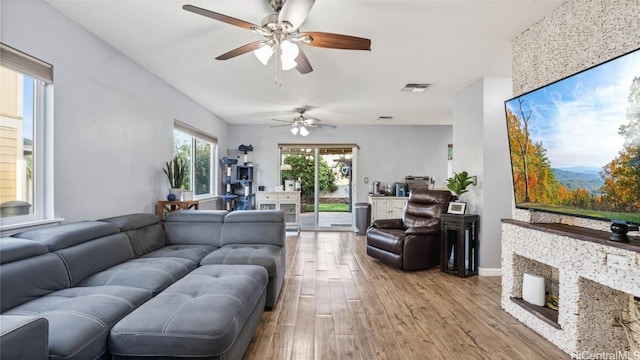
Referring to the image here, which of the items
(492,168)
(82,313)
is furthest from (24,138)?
(492,168)

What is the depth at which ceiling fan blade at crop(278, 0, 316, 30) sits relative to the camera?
1.67m

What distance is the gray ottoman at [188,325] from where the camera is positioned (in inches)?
54.1

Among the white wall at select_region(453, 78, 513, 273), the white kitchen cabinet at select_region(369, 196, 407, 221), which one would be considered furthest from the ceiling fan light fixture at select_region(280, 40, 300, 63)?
the white kitchen cabinet at select_region(369, 196, 407, 221)

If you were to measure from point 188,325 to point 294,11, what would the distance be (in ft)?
5.93

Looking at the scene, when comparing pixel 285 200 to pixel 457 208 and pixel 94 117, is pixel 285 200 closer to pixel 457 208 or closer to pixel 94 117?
pixel 457 208

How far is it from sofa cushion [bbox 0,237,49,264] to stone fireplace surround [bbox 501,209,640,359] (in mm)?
3364

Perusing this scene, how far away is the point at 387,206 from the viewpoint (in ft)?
21.2

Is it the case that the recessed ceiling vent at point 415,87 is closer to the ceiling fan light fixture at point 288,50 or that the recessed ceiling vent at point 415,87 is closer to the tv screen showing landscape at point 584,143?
the tv screen showing landscape at point 584,143

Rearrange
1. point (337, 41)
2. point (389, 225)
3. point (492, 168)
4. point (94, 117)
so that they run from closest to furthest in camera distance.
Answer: point (337, 41) → point (94, 117) → point (492, 168) → point (389, 225)

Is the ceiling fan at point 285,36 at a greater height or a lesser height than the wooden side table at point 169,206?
greater

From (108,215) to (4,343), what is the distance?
218cm

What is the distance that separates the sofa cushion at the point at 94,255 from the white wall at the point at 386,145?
4.67 m

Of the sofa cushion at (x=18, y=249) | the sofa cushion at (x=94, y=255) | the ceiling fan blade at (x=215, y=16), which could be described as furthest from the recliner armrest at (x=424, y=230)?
the sofa cushion at (x=18, y=249)

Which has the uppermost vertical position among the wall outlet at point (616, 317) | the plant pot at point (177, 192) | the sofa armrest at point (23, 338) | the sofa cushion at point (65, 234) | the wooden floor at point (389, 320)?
the plant pot at point (177, 192)
